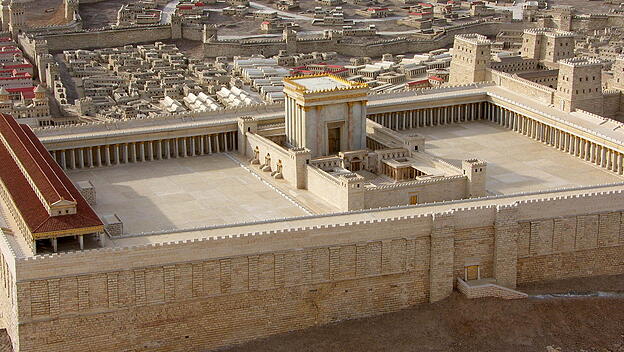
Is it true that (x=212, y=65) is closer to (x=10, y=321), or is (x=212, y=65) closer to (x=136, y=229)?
(x=136, y=229)

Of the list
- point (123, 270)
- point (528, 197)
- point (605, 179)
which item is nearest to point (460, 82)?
point (605, 179)

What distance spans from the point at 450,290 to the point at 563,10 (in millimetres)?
122572

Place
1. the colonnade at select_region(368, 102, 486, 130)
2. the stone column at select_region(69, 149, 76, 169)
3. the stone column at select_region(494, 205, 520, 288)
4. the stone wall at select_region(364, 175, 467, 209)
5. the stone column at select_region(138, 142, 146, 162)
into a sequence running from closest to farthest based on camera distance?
the stone column at select_region(494, 205, 520, 288) → the stone wall at select_region(364, 175, 467, 209) → the stone column at select_region(69, 149, 76, 169) → the stone column at select_region(138, 142, 146, 162) → the colonnade at select_region(368, 102, 486, 130)

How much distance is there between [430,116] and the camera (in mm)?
99938

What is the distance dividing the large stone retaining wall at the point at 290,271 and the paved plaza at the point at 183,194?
9216 millimetres

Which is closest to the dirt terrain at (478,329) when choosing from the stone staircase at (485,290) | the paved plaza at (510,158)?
the stone staircase at (485,290)

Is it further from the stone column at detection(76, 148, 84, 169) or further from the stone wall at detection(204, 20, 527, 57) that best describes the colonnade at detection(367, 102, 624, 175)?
the stone wall at detection(204, 20, 527, 57)

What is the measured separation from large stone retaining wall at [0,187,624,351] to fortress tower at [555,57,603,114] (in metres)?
23.7

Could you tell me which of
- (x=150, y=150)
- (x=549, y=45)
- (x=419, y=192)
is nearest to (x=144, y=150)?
(x=150, y=150)

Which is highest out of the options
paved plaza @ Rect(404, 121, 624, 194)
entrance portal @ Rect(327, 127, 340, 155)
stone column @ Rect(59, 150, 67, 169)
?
entrance portal @ Rect(327, 127, 340, 155)

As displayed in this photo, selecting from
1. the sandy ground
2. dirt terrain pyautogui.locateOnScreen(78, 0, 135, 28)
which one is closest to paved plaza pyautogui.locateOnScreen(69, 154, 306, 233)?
the sandy ground

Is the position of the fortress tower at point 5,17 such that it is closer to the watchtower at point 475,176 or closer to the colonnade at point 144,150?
the colonnade at point 144,150

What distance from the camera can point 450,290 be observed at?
226ft

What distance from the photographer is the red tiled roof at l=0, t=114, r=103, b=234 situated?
206 ft
